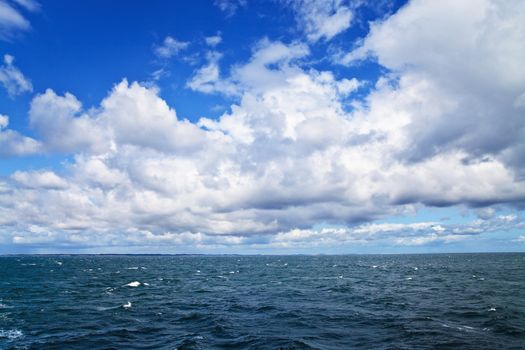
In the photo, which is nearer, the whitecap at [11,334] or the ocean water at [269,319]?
the ocean water at [269,319]

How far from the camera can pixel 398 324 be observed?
40125 mm

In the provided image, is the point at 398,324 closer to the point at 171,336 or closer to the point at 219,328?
the point at 219,328

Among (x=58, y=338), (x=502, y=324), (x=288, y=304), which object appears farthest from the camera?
(x=288, y=304)

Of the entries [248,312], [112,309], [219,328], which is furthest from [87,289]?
[219,328]

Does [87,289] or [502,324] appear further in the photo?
[87,289]

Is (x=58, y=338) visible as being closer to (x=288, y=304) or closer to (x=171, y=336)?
(x=171, y=336)

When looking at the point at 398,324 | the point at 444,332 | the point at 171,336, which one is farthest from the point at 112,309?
the point at 444,332

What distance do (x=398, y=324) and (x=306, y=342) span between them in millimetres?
11919

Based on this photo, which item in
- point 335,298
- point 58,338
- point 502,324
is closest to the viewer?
point 58,338

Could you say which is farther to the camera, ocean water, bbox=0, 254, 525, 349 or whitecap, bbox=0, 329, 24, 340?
whitecap, bbox=0, 329, 24, 340

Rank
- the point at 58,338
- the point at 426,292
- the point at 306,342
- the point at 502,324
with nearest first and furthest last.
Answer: the point at 306,342 → the point at 58,338 → the point at 502,324 → the point at 426,292

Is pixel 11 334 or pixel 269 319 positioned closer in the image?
pixel 11 334

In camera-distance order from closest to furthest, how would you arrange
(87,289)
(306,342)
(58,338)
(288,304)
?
(306,342) → (58,338) → (288,304) → (87,289)

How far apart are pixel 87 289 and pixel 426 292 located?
64.5 m
